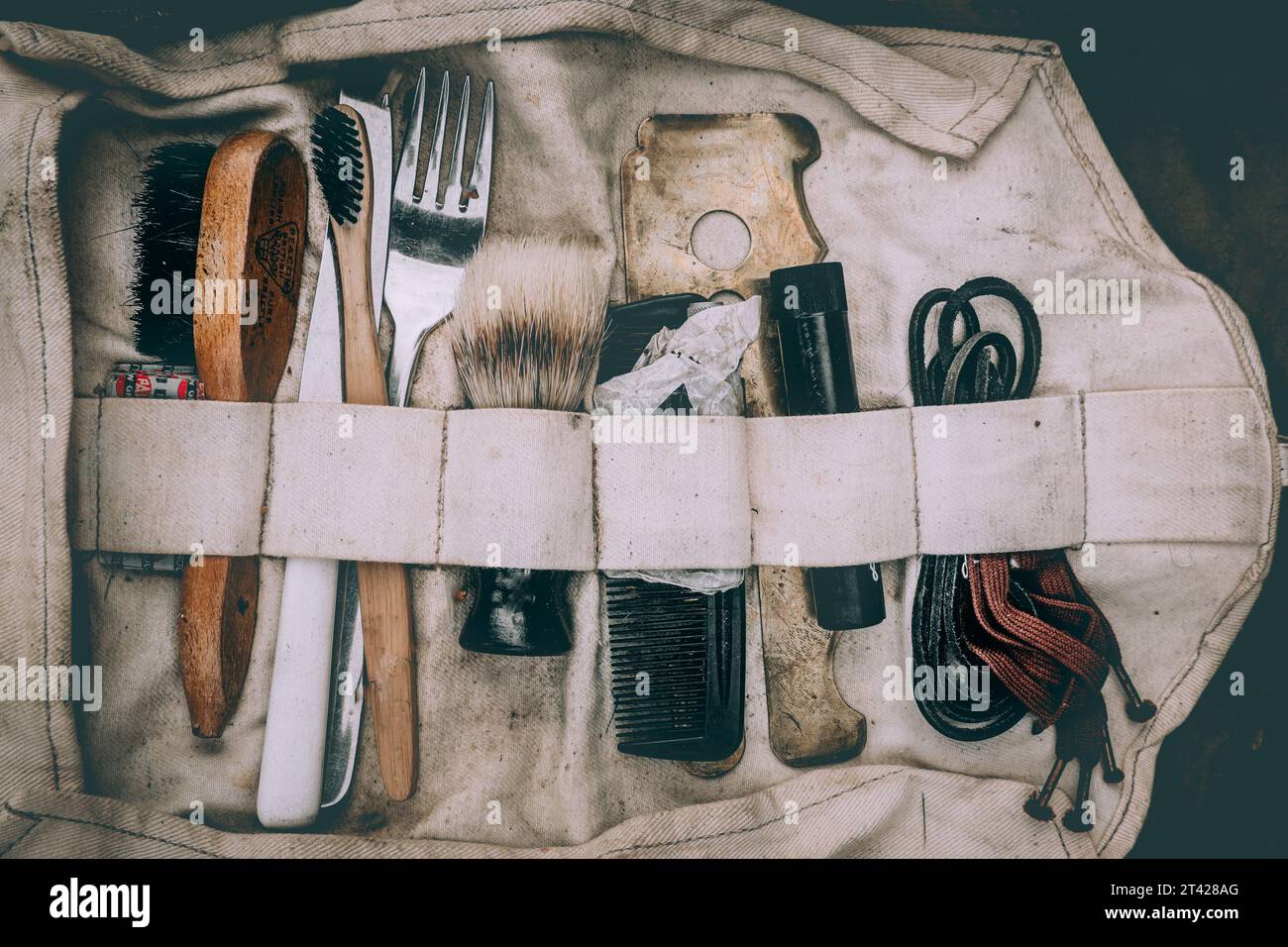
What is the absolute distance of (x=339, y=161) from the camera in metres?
1.41

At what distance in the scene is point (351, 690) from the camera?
1.37 metres

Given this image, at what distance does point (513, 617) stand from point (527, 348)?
0.47m

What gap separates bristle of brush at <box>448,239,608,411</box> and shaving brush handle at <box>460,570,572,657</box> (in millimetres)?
302

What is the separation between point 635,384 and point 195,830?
108 cm

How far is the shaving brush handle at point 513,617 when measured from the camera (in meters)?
1.31

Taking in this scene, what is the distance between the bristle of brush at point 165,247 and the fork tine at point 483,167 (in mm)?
452

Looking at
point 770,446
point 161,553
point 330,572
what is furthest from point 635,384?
point 161,553

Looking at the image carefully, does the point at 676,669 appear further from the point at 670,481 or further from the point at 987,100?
the point at 987,100

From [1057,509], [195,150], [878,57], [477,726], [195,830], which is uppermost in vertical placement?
[878,57]

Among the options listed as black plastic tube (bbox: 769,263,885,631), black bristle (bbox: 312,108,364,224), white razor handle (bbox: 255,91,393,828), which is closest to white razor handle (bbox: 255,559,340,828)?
white razor handle (bbox: 255,91,393,828)

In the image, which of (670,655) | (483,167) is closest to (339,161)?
(483,167)

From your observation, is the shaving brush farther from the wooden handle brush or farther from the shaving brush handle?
the wooden handle brush
